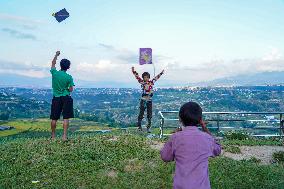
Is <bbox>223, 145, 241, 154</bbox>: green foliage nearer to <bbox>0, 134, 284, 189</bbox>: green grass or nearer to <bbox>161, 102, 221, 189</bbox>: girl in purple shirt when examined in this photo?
<bbox>0, 134, 284, 189</bbox>: green grass

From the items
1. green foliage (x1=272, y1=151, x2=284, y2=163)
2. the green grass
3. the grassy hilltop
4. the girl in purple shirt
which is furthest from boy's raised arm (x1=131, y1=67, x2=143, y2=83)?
the girl in purple shirt

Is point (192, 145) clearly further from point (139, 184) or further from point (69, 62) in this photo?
point (69, 62)

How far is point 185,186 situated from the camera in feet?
16.5

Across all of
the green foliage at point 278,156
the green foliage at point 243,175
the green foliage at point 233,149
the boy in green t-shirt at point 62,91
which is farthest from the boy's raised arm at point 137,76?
the green foliage at point 278,156

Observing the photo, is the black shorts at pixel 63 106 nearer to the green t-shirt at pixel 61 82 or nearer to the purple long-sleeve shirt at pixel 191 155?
the green t-shirt at pixel 61 82

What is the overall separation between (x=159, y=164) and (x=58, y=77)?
4002 millimetres

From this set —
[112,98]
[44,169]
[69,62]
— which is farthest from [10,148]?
[112,98]

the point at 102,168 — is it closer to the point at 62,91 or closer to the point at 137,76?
the point at 62,91

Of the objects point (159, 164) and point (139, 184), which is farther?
point (159, 164)

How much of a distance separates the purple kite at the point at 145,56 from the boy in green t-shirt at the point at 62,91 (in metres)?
5.94

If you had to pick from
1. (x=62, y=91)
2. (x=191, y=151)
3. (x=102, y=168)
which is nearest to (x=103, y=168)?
(x=102, y=168)

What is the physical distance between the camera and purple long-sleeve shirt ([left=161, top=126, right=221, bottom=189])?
5.04m

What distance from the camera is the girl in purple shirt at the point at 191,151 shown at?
5055mm

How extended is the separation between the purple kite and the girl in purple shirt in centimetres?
1273
